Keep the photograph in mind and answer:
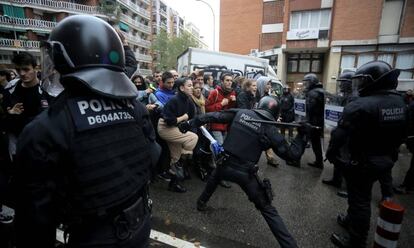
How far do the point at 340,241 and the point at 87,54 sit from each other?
312cm

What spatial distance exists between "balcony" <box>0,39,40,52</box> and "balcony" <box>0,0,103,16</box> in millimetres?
3512

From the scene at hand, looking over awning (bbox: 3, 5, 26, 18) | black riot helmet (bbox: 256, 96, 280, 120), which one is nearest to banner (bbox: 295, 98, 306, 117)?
black riot helmet (bbox: 256, 96, 280, 120)

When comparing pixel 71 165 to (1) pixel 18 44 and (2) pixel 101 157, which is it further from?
(1) pixel 18 44

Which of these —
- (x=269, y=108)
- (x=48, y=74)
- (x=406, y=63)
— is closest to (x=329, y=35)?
(x=406, y=63)

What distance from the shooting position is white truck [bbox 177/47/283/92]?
9.92 meters

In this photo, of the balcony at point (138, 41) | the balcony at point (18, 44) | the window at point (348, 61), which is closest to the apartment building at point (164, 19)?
the balcony at point (138, 41)

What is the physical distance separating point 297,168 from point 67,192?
5039 millimetres

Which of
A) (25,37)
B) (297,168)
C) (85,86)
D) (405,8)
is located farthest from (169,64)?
(85,86)

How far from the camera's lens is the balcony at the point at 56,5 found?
23106 millimetres

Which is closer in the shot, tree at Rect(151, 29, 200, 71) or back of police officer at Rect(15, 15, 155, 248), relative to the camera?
back of police officer at Rect(15, 15, 155, 248)

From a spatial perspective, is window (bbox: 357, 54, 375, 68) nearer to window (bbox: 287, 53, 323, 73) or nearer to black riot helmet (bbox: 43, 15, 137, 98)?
window (bbox: 287, 53, 323, 73)

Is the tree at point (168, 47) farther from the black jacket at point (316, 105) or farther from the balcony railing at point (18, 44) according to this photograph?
the black jacket at point (316, 105)

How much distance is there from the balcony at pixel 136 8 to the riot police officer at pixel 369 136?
3871 centimetres

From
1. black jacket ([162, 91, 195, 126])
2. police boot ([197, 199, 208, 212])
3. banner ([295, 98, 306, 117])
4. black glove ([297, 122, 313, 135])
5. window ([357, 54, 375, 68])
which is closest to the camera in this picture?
black glove ([297, 122, 313, 135])
